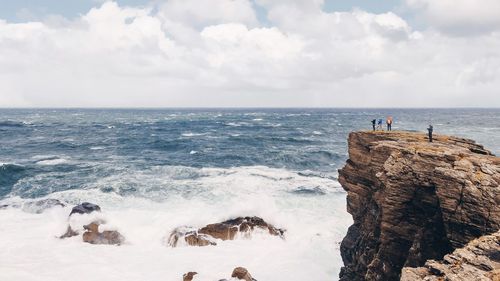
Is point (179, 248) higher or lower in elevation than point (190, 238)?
lower

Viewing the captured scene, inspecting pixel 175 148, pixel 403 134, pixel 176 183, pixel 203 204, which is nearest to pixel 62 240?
pixel 203 204

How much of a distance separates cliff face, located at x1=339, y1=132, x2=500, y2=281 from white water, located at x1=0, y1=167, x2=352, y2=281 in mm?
→ 5804

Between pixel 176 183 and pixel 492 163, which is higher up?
pixel 492 163

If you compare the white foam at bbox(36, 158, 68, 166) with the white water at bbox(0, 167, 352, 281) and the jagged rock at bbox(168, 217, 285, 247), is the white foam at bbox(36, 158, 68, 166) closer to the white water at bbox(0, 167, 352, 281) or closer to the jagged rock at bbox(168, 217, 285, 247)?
the white water at bbox(0, 167, 352, 281)

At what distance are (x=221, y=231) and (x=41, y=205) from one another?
18.3m

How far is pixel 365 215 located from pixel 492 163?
8120 mm

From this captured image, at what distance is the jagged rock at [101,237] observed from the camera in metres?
29.1

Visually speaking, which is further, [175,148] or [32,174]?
[175,148]

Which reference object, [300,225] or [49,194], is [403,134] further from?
[49,194]

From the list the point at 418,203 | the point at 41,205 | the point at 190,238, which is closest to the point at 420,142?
the point at 418,203

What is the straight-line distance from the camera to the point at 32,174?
5034 centimetres

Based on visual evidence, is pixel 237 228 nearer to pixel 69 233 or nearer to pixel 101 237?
pixel 101 237

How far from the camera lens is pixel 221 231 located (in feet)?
98.8

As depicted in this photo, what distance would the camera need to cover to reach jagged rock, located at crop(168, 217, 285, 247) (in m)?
28.9
